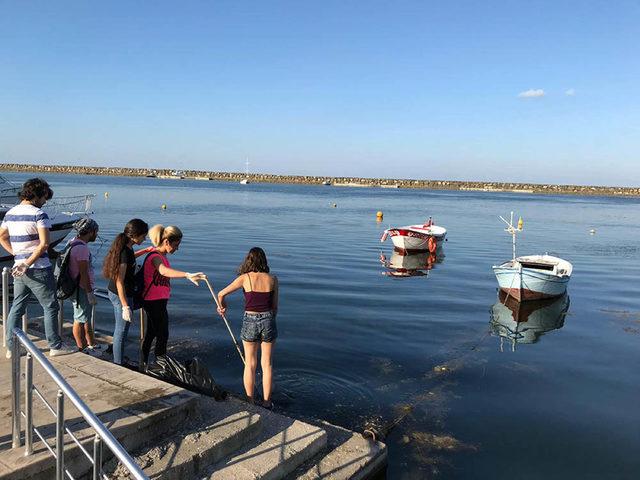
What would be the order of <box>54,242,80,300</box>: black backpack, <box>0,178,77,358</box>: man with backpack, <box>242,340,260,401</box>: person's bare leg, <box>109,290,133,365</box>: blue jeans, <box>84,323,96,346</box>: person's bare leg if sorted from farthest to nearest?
1. <box>84,323,96,346</box>: person's bare leg
2. <box>54,242,80,300</box>: black backpack
3. <box>109,290,133,365</box>: blue jeans
4. <box>242,340,260,401</box>: person's bare leg
5. <box>0,178,77,358</box>: man with backpack

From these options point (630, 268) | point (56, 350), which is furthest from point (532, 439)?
point (630, 268)

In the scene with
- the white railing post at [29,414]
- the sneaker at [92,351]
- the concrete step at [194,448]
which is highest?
the white railing post at [29,414]

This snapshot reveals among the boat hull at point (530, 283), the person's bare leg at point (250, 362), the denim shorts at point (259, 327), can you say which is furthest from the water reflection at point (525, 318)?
the denim shorts at point (259, 327)

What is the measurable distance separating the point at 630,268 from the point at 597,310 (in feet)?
35.4

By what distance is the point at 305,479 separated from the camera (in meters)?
4.77

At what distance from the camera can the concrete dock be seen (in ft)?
13.4

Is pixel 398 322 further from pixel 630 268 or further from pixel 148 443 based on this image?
pixel 630 268

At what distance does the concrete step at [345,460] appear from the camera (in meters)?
4.93

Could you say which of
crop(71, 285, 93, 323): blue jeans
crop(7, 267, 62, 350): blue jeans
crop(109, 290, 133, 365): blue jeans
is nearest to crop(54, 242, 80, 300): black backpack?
crop(71, 285, 93, 323): blue jeans

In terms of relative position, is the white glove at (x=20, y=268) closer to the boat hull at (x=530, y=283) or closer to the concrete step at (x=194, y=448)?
the concrete step at (x=194, y=448)

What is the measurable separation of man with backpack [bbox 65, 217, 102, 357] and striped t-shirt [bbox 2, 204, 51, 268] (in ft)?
2.10

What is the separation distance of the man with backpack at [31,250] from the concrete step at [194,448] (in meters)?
2.38

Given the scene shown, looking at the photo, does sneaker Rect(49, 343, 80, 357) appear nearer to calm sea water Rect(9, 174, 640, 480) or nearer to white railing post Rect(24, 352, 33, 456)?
white railing post Rect(24, 352, 33, 456)

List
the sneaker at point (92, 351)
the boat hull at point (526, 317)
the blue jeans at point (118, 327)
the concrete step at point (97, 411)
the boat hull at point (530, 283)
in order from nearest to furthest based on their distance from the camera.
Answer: the concrete step at point (97, 411) < the blue jeans at point (118, 327) < the sneaker at point (92, 351) < the boat hull at point (526, 317) < the boat hull at point (530, 283)
